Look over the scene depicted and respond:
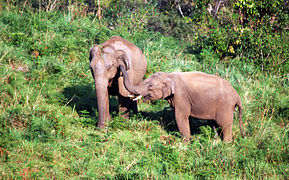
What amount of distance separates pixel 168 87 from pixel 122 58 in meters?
1.20

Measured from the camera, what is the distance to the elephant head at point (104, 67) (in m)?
7.56

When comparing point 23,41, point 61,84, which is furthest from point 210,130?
point 23,41

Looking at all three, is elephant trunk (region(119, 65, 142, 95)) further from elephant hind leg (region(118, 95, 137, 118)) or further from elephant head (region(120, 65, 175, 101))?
elephant hind leg (region(118, 95, 137, 118))

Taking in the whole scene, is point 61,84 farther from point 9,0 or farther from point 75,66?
point 9,0

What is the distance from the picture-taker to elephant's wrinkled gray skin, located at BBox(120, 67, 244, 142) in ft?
24.5

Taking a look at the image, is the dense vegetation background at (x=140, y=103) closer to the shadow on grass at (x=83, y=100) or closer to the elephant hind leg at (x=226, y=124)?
the shadow on grass at (x=83, y=100)

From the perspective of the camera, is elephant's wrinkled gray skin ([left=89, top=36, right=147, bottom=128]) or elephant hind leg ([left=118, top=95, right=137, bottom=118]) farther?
elephant hind leg ([left=118, top=95, right=137, bottom=118])

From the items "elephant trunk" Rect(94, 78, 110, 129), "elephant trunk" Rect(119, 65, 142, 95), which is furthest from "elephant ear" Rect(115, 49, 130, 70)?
"elephant trunk" Rect(94, 78, 110, 129)

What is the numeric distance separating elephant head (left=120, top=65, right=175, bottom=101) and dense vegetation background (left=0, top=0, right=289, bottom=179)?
0.79 metres

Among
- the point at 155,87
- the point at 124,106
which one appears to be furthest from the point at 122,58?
the point at 124,106

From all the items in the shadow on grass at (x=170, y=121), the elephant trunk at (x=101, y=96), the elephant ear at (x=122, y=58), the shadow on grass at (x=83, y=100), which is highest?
the elephant ear at (x=122, y=58)

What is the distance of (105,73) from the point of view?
765 cm

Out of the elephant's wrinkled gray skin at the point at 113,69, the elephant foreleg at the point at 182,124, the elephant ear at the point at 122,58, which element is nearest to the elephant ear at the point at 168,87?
the elephant foreleg at the point at 182,124

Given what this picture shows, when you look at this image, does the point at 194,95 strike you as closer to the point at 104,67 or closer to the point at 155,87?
the point at 155,87
